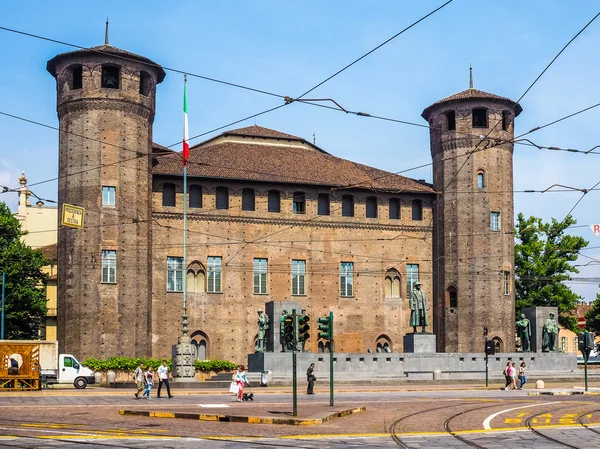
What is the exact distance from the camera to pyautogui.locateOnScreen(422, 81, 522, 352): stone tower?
53562 millimetres

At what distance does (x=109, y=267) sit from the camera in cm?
4791

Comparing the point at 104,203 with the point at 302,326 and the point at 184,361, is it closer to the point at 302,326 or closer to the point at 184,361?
the point at 184,361

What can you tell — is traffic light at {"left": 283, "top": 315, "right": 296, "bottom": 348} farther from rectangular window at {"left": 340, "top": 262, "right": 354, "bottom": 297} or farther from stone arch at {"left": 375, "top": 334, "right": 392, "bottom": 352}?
stone arch at {"left": 375, "top": 334, "right": 392, "bottom": 352}

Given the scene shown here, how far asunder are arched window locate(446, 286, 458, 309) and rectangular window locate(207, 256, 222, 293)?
13220 millimetres

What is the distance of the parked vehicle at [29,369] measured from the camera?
114ft

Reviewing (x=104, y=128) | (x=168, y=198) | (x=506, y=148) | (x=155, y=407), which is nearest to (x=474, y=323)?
(x=506, y=148)

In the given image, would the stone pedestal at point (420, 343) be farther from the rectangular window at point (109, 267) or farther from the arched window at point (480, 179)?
the rectangular window at point (109, 267)

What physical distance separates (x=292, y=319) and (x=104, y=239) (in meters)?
28.5

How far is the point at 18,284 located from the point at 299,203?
16.4 m

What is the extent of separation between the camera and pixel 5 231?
177 feet

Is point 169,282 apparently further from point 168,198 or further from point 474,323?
point 474,323

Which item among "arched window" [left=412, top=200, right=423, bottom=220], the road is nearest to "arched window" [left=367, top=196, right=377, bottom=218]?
"arched window" [left=412, top=200, right=423, bottom=220]

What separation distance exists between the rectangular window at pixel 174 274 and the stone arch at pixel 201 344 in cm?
259

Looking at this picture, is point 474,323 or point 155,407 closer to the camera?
point 155,407
